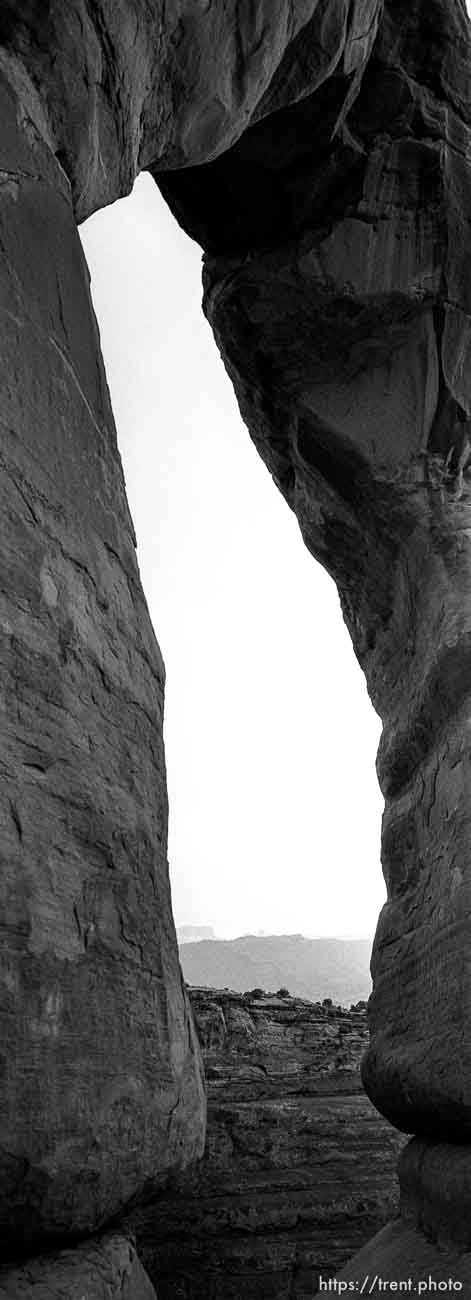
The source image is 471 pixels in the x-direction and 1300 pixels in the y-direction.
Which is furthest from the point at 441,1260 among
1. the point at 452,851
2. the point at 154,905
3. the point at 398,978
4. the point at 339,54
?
the point at 339,54

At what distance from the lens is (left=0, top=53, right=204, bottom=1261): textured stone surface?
162 centimetres

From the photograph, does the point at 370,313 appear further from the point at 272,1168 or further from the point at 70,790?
the point at 272,1168

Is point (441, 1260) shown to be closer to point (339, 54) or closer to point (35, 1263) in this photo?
point (35, 1263)

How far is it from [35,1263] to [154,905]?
67 cm

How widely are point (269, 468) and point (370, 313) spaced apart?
3.70 feet

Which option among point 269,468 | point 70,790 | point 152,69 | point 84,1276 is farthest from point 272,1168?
point 152,69

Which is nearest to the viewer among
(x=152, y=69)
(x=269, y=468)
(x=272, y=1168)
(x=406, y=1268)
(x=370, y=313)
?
(x=152, y=69)

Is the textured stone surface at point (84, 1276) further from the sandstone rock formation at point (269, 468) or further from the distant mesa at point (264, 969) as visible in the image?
the distant mesa at point (264, 969)

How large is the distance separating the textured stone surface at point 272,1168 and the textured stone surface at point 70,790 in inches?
A: 199

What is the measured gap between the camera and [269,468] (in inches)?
245

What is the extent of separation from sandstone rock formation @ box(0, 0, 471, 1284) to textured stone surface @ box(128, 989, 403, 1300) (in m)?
3.10

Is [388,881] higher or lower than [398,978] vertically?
higher

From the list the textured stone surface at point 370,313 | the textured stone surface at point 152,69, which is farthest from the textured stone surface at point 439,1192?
the textured stone surface at point 152,69

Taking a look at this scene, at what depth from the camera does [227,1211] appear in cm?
654
